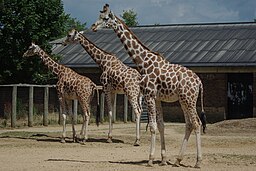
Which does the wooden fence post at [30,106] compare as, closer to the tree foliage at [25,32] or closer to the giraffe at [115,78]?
the tree foliage at [25,32]

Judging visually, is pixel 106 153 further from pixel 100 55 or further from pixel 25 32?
pixel 25 32

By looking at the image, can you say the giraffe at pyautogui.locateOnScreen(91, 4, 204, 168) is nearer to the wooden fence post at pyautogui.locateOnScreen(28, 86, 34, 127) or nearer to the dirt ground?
the dirt ground

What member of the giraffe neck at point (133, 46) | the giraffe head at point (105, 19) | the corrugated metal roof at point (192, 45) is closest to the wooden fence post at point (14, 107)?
the giraffe head at point (105, 19)

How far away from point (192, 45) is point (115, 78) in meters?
18.3

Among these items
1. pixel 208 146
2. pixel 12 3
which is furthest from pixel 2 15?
pixel 208 146

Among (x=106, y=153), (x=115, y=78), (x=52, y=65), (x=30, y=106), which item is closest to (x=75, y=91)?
(x=115, y=78)

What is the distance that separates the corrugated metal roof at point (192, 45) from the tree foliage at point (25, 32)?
5.89 meters

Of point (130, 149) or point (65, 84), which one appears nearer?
point (130, 149)

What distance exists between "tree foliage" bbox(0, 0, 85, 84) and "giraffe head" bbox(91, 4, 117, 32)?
13821mm

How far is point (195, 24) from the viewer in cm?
4294

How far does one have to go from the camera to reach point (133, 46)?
1425 centimetres

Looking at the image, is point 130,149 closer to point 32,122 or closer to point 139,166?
point 139,166

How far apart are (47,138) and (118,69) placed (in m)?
3.58

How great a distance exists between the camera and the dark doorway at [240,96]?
32.4m
